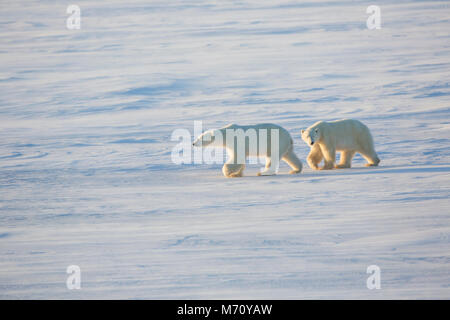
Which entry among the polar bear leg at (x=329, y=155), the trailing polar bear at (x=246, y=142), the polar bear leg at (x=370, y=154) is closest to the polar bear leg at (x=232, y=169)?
the trailing polar bear at (x=246, y=142)

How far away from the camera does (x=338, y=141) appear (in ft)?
26.3

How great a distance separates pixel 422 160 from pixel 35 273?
214 inches

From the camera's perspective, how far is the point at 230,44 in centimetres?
1900

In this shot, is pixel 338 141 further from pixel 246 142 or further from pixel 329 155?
pixel 246 142

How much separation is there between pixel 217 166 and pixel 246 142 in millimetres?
1515

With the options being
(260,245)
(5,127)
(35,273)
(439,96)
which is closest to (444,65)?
(439,96)

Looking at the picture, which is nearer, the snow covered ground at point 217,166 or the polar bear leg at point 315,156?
the snow covered ground at point 217,166

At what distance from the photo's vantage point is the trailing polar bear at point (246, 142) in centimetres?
776

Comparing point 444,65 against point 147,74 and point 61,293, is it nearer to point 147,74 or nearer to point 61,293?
point 147,74

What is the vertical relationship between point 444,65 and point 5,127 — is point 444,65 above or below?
above

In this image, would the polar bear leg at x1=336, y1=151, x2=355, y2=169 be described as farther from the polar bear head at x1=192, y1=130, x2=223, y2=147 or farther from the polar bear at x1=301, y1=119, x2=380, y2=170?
the polar bear head at x1=192, y1=130, x2=223, y2=147

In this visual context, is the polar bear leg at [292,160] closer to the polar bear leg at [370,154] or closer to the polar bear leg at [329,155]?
the polar bear leg at [329,155]

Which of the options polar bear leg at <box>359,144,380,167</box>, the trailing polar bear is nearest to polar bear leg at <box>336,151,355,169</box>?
polar bear leg at <box>359,144,380,167</box>

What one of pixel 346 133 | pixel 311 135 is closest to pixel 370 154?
pixel 346 133
